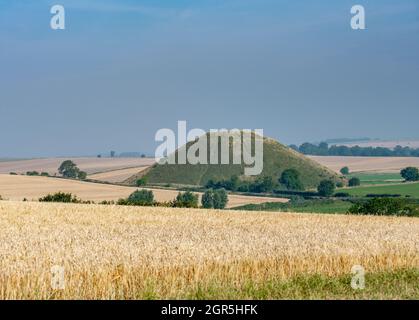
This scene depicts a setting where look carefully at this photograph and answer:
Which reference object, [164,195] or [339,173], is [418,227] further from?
[339,173]

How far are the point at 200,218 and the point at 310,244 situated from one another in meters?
15.1

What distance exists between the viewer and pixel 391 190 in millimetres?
105812

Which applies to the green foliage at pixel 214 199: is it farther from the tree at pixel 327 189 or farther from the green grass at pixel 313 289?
the green grass at pixel 313 289

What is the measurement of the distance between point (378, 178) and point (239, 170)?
3831 cm

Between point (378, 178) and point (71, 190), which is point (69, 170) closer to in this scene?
point (71, 190)

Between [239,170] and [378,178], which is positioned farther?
[239,170]

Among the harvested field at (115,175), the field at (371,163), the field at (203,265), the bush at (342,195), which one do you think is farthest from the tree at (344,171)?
the field at (203,265)

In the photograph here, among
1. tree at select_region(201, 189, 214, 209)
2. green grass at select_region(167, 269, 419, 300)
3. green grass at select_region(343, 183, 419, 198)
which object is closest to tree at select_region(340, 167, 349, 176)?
green grass at select_region(343, 183, 419, 198)

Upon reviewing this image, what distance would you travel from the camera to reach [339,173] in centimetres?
16088

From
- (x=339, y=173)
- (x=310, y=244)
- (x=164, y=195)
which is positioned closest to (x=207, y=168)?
(x=339, y=173)

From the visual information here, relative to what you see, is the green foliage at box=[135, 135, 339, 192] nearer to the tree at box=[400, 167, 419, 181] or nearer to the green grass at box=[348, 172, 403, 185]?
the green grass at box=[348, 172, 403, 185]

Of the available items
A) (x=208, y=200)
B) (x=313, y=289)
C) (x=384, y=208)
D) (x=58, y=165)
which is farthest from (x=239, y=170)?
(x=313, y=289)

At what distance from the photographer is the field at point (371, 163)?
151875 millimetres

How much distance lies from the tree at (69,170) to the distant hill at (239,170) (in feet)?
38.5
